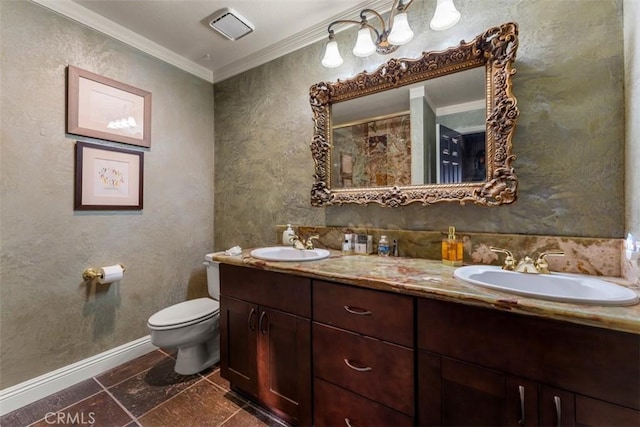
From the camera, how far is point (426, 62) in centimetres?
141

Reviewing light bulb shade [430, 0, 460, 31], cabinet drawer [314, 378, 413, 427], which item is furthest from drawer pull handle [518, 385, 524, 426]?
light bulb shade [430, 0, 460, 31]

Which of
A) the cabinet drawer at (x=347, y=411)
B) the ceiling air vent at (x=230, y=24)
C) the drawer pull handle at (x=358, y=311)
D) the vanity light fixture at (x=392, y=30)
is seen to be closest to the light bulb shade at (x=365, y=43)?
the vanity light fixture at (x=392, y=30)

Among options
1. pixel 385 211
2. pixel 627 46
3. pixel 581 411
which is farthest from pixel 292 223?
pixel 627 46

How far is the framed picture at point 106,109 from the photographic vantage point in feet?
5.46

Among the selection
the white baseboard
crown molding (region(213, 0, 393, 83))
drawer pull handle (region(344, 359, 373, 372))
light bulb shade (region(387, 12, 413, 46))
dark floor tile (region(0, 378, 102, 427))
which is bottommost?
dark floor tile (region(0, 378, 102, 427))

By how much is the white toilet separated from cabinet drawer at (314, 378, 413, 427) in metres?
0.96

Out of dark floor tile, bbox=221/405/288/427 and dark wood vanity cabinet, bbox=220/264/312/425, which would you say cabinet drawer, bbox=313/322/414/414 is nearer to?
dark wood vanity cabinet, bbox=220/264/312/425

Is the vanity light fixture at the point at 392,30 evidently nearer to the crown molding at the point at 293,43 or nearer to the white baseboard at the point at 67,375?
the crown molding at the point at 293,43

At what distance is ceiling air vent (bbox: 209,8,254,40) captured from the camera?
1716 mm

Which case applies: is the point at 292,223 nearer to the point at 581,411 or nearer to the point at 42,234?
the point at 42,234

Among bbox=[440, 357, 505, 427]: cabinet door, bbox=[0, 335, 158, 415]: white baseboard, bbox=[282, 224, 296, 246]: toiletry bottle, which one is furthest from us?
bbox=[282, 224, 296, 246]: toiletry bottle

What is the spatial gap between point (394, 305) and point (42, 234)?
6.83ft

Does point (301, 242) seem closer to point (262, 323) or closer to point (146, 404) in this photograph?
point (262, 323)

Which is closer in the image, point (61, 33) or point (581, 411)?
point (581, 411)
